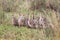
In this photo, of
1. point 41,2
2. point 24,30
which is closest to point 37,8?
point 41,2

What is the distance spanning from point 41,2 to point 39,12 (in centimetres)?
51

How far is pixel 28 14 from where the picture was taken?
7594 mm

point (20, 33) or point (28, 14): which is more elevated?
point (28, 14)

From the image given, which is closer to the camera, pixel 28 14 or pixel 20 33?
pixel 20 33

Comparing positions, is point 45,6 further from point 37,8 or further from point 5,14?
point 5,14

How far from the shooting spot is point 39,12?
25.7 ft

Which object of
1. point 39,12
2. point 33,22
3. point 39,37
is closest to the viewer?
point 39,37

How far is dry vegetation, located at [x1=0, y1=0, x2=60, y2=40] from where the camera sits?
21.9 feet

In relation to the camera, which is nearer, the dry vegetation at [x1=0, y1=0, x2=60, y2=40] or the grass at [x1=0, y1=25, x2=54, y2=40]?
the grass at [x1=0, y1=25, x2=54, y2=40]

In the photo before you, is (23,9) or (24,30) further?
(23,9)

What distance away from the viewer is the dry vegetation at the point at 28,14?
21.9ft

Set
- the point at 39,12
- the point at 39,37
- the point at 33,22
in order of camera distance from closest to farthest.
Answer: the point at 39,37, the point at 33,22, the point at 39,12

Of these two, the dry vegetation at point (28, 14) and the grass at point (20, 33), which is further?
the dry vegetation at point (28, 14)

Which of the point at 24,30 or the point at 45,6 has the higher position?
the point at 45,6
